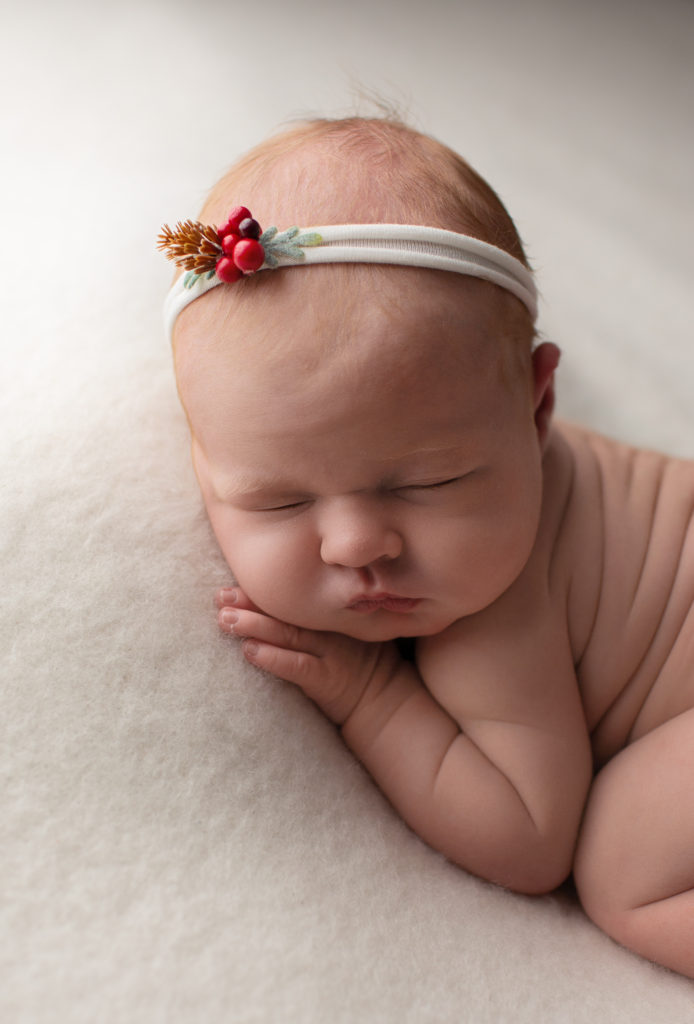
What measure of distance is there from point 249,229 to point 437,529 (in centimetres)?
36

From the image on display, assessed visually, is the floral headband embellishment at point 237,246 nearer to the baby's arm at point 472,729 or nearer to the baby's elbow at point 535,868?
→ the baby's arm at point 472,729

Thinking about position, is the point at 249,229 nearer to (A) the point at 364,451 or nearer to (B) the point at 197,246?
(B) the point at 197,246

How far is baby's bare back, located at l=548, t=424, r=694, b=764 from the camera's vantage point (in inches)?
47.2

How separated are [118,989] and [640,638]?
74cm

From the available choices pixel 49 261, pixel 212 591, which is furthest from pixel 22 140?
pixel 212 591

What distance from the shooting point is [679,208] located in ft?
6.31

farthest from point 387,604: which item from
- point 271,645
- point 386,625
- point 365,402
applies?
point 365,402

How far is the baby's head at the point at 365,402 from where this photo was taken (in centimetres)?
94

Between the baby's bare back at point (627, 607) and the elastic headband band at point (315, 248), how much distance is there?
38 cm

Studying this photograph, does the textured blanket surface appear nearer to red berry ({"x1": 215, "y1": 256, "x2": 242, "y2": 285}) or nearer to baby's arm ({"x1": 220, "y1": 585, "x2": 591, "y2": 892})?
baby's arm ({"x1": 220, "y1": 585, "x2": 591, "y2": 892})

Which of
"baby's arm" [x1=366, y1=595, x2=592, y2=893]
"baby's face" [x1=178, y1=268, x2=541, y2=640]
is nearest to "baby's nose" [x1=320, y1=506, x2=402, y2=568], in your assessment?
"baby's face" [x1=178, y1=268, x2=541, y2=640]

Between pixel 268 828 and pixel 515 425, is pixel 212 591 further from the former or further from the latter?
pixel 515 425

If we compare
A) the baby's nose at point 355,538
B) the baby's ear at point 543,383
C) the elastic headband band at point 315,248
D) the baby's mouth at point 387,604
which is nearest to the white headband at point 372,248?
the elastic headband band at point 315,248

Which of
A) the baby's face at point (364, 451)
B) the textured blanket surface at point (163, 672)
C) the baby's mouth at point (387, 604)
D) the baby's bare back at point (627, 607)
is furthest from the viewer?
the baby's bare back at point (627, 607)
